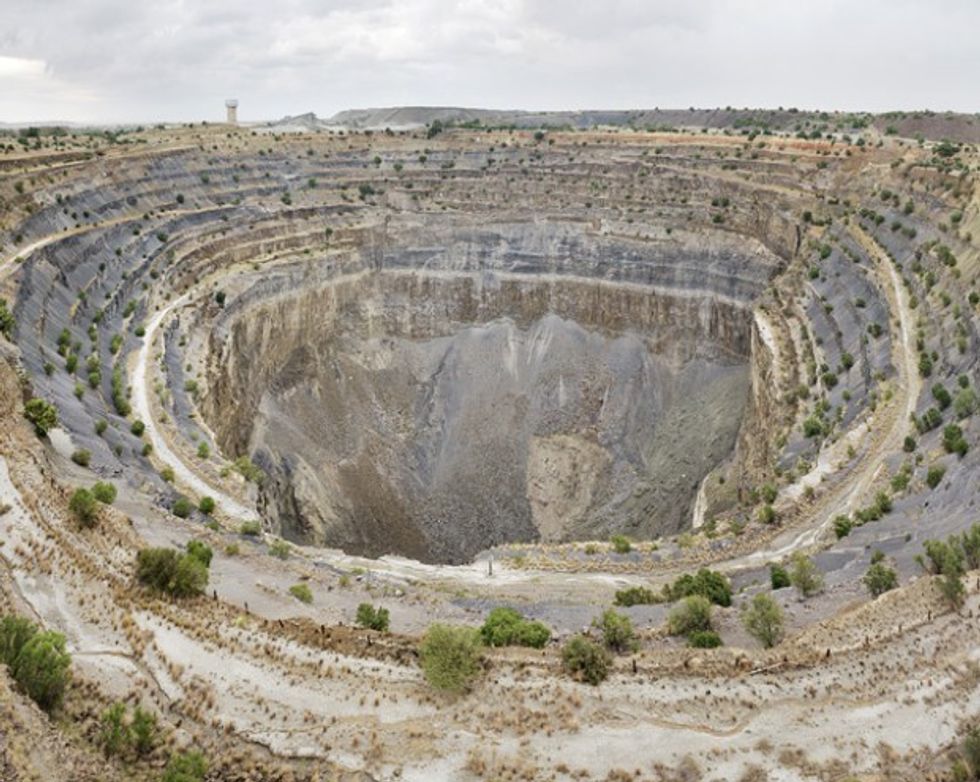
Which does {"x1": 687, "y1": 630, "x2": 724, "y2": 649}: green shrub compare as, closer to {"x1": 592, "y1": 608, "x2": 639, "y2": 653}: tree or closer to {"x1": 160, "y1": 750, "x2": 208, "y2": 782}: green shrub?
{"x1": 592, "y1": 608, "x2": 639, "y2": 653}: tree

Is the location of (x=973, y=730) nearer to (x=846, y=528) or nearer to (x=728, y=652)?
(x=728, y=652)

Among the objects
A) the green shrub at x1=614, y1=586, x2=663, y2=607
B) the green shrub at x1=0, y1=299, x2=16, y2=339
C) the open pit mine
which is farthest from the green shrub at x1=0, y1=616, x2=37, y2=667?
the green shrub at x1=0, y1=299, x2=16, y2=339

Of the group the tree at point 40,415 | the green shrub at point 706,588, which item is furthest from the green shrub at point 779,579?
the tree at point 40,415

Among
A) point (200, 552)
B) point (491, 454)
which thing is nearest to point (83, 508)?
point (200, 552)

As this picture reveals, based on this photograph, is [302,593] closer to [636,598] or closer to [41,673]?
Answer: [41,673]

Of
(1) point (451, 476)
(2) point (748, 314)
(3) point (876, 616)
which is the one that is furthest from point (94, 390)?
(2) point (748, 314)
